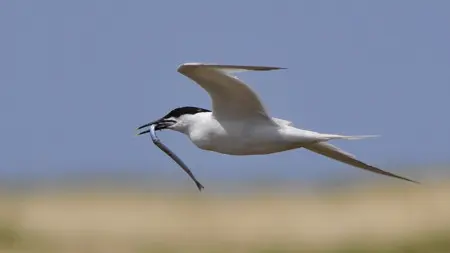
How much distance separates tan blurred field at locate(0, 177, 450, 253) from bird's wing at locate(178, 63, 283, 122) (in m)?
6.53

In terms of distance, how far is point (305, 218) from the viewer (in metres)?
24.0

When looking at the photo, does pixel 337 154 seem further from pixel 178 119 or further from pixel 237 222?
pixel 237 222

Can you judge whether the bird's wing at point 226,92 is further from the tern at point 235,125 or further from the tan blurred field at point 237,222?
the tan blurred field at point 237,222

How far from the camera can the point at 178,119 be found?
43.1 feet

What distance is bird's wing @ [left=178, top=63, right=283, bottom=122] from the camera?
12.2m

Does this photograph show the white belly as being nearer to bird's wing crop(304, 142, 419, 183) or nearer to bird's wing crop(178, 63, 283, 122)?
bird's wing crop(178, 63, 283, 122)

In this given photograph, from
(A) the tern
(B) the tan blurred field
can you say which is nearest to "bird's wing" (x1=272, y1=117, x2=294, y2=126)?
(A) the tern

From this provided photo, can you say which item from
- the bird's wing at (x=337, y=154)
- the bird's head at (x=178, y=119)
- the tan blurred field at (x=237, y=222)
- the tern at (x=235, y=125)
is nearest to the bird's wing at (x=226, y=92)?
the tern at (x=235, y=125)

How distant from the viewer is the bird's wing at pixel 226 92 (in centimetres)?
1218

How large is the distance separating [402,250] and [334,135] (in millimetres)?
6845

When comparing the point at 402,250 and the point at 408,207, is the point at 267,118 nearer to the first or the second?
the point at 402,250

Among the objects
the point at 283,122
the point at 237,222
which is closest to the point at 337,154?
the point at 283,122

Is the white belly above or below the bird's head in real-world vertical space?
below

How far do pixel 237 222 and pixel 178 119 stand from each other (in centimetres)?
1085
